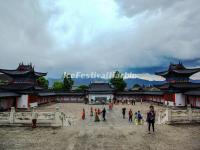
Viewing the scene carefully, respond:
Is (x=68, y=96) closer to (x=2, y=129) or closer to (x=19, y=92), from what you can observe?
(x=19, y=92)

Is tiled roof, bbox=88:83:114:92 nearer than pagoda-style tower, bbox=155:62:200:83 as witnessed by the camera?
No

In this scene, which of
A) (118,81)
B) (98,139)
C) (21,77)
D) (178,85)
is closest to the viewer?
(98,139)

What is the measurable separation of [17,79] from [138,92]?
45708 mm

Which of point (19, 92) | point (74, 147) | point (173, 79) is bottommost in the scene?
point (74, 147)

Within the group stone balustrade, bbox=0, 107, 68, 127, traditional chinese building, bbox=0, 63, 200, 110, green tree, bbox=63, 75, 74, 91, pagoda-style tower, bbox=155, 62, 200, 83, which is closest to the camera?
stone balustrade, bbox=0, 107, 68, 127

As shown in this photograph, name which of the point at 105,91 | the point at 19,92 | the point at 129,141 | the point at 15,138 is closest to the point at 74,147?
the point at 129,141

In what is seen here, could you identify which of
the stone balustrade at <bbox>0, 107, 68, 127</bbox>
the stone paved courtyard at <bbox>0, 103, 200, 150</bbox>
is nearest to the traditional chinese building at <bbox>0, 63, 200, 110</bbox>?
the stone balustrade at <bbox>0, 107, 68, 127</bbox>

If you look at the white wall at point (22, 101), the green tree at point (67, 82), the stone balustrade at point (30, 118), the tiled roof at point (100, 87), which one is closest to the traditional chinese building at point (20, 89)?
the white wall at point (22, 101)

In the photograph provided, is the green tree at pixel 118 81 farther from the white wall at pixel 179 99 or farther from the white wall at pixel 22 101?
the white wall at pixel 22 101

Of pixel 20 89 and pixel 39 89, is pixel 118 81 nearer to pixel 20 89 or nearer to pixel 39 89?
pixel 39 89

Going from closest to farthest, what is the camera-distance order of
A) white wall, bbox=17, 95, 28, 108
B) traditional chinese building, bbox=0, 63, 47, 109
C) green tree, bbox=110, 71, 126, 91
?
1. traditional chinese building, bbox=0, 63, 47, 109
2. white wall, bbox=17, 95, 28, 108
3. green tree, bbox=110, 71, 126, 91

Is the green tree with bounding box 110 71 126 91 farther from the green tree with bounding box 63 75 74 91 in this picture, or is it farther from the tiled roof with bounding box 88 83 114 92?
the green tree with bounding box 63 75 74 91

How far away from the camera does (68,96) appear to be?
290 ft

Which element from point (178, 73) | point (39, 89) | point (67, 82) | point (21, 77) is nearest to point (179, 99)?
point (178, 73)
